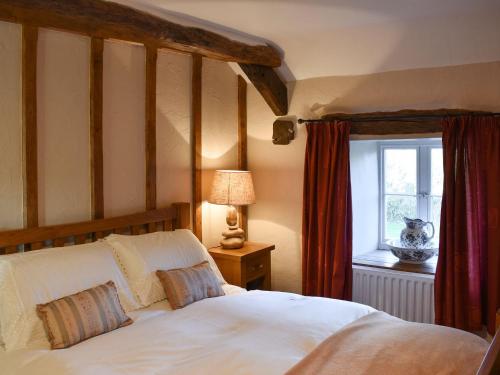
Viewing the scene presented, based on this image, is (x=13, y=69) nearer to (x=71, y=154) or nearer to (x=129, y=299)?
(x=71, y=154)

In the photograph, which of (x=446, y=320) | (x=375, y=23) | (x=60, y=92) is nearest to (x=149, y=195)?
(x=60, y=92)

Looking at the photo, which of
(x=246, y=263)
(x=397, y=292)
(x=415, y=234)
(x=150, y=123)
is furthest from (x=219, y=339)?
(x=415, y=234)

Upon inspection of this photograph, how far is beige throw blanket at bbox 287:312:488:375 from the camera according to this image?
71.7 inches

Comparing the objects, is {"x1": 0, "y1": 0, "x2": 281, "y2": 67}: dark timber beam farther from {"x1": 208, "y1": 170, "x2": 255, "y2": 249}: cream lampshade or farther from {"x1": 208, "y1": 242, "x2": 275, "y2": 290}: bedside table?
{"x1": 208, "y1": 242, "x2": 275, "y2": 290}: bedside table

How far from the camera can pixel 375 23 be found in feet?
10.2

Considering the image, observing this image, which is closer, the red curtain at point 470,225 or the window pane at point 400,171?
the red curtain at point 470,225

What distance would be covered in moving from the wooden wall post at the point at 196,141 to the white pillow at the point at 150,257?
599 mm

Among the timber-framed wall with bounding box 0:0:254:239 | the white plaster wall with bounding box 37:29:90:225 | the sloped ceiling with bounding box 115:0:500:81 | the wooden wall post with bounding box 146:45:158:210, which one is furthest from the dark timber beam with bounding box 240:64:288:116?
the white plaster wall with bounding box 37:29:90:225

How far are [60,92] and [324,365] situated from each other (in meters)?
2.06

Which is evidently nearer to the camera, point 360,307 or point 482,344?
point 482,344

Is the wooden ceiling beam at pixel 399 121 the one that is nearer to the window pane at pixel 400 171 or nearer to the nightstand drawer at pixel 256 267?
the window pane at pixel 400 171

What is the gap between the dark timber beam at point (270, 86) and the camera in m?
3.71

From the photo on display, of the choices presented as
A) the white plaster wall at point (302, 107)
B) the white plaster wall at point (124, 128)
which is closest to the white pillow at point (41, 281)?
the white plaster wall at point (124, 128)

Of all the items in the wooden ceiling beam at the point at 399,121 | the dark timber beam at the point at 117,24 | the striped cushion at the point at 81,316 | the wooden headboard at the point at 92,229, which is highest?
the dark timber beam at the point at 117,24
